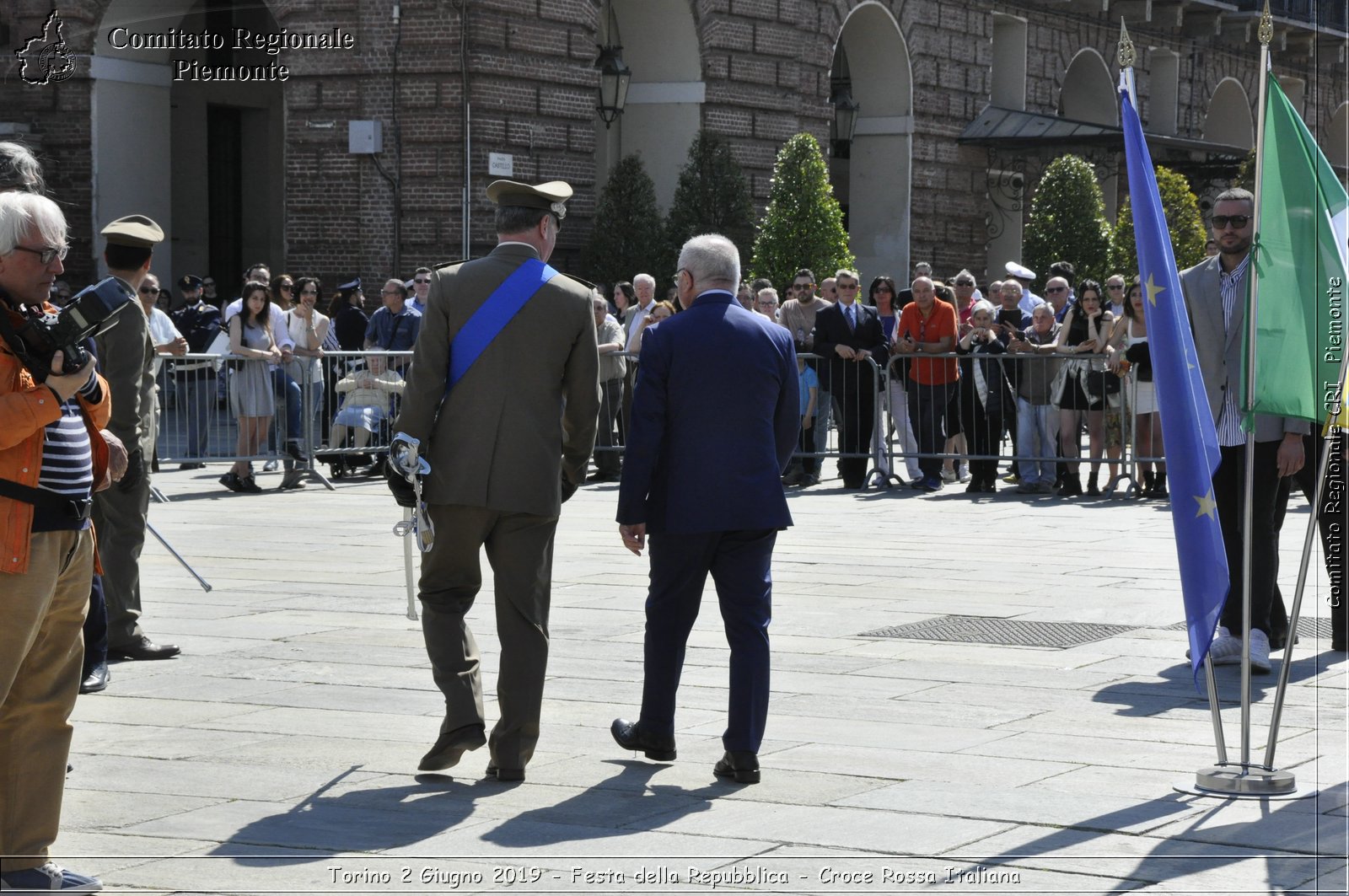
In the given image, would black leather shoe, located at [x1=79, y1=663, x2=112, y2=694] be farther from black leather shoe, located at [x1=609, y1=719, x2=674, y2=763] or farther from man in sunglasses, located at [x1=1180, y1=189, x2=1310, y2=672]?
man in sunglasses, located at [x1=1180, y1=189, x2=1310, y2=672]

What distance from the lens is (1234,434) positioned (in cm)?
811

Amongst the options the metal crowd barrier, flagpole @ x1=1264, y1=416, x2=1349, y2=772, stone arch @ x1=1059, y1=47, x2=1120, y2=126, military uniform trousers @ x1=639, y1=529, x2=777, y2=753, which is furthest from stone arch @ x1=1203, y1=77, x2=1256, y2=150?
military uniform trousers @ x1=639, y1=529, x2=777, y2=753

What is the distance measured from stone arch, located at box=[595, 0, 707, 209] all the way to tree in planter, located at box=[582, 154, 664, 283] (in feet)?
4.56

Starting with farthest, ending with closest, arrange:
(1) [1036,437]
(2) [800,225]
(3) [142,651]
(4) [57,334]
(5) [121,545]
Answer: (2) [800,225]
(1) [1036,437]
(5) [121,545]
(3) [142,651]
(4) [57,334]

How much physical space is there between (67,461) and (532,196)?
1952mm

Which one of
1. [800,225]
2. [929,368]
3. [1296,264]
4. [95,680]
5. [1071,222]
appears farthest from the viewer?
[1071,222]

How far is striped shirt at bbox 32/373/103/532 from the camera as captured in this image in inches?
188

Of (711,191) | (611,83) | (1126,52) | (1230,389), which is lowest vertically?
(1230,389)

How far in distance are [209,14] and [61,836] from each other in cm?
2320

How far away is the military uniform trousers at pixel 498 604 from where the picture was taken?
6098 millimetres

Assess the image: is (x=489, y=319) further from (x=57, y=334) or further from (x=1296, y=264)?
(x=1296, y=264)

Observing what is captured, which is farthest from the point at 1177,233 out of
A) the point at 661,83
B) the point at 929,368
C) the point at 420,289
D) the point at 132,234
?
the point at 132,234

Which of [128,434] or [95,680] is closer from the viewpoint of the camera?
[95,680]

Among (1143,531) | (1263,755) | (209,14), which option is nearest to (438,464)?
(1263,755)
